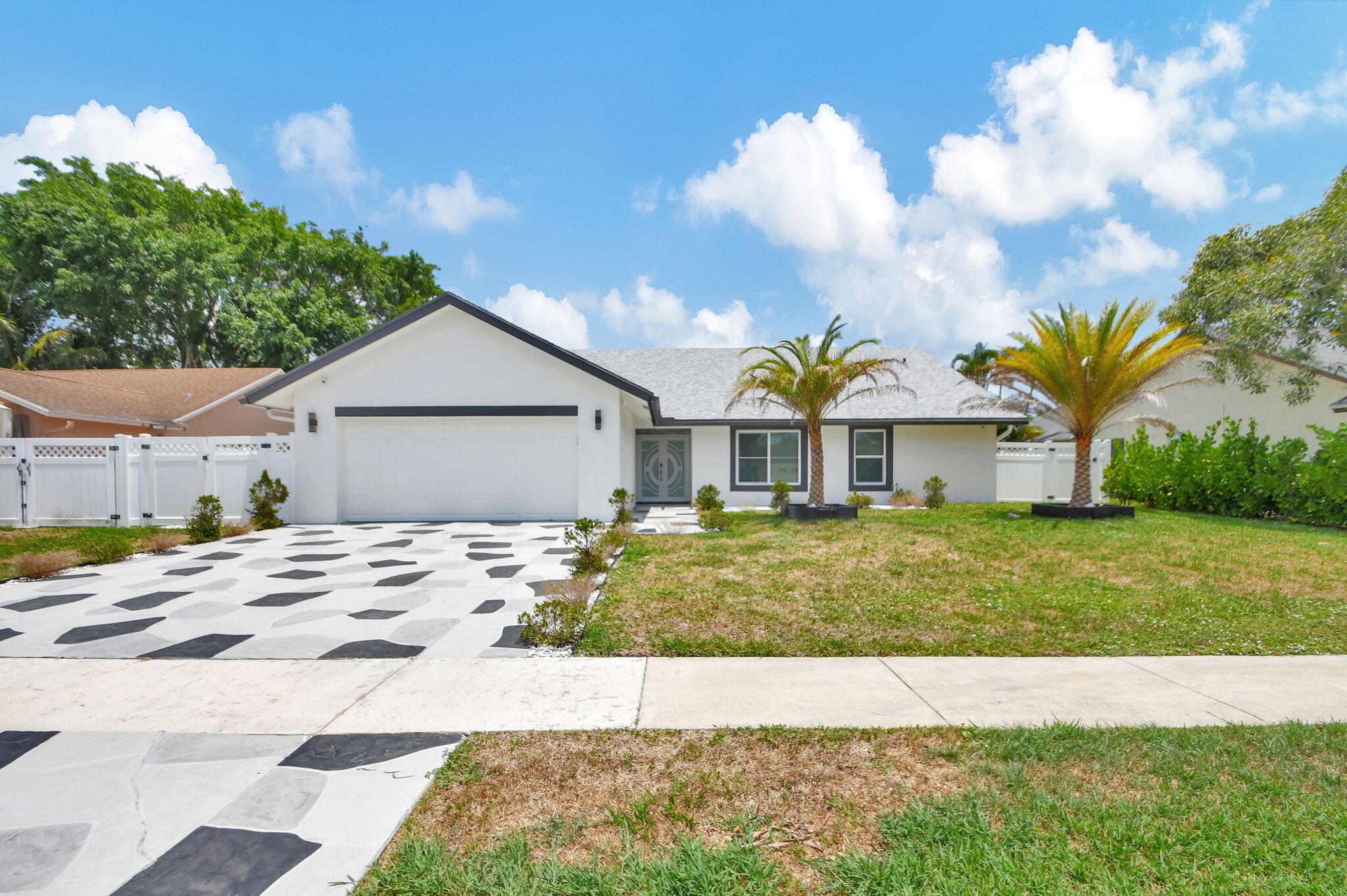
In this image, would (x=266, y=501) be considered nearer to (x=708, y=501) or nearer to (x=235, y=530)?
(x=235, y=530)

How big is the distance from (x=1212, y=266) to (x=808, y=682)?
29222mm

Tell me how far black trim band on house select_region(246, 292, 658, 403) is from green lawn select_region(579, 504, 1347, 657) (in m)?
4.01

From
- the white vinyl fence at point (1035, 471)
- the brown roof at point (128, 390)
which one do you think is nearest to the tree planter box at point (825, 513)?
the white vinyl fence at point (1035, 471)

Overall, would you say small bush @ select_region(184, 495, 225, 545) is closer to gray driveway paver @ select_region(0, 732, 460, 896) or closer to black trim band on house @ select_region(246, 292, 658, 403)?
black trim band on house @ select_region(246, 292, 658, 403)

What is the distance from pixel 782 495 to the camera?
16141 millimetres

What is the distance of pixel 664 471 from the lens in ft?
61.1

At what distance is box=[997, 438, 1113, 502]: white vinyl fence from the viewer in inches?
752

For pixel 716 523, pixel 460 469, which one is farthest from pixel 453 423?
pixel 716 523

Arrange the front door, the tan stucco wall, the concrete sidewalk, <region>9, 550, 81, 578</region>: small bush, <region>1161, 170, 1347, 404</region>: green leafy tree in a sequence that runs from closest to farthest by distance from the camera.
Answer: the concrete sidewalk → <region>9, 550, 81, 578</region>: small bush → <region>1161, 170, 1347, 404</region>: green leafy tree → the tan stucco wall → the front door

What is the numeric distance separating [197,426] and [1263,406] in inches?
1371

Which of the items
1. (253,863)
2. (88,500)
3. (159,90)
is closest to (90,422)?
(88,500)

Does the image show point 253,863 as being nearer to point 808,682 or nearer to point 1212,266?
point 808,682

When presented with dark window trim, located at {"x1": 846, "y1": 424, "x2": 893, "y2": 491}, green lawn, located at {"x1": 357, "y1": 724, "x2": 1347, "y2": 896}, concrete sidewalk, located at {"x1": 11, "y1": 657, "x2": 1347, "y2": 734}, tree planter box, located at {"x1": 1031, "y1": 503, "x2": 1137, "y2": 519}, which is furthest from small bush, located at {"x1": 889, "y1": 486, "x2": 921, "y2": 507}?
green lawn, located at {"x1": 357, "y1": 724, "x2": 1347, "y2": 896}

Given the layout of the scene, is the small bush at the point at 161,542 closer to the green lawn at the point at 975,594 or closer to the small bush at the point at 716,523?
the green lawn at the point at 975,594
